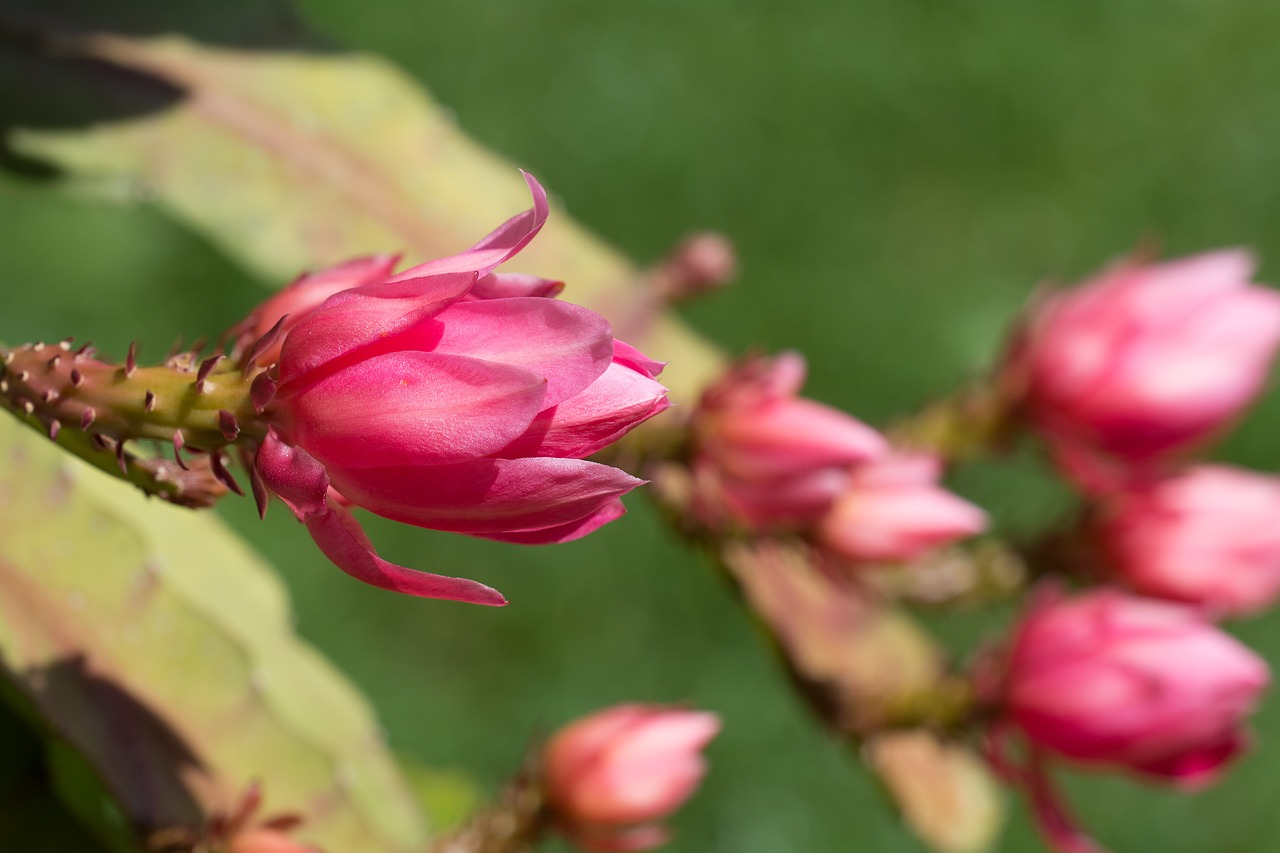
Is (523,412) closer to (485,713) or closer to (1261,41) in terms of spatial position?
(485,713)

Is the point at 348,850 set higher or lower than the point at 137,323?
higher

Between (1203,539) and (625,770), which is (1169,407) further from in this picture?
(625,770)

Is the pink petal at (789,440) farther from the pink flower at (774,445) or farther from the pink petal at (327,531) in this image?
the pink petal at (327,531)

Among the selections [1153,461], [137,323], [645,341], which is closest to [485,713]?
[137,323]

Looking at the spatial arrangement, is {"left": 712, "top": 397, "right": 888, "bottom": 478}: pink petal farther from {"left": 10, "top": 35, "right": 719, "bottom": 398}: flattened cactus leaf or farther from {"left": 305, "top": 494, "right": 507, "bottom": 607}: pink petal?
{"left": 305, "top": 494, "right": 507, "bottom": 607}: pink petal

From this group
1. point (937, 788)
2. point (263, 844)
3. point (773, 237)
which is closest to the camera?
point (263, 844)

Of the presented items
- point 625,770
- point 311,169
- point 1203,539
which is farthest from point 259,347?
point 1203,539
